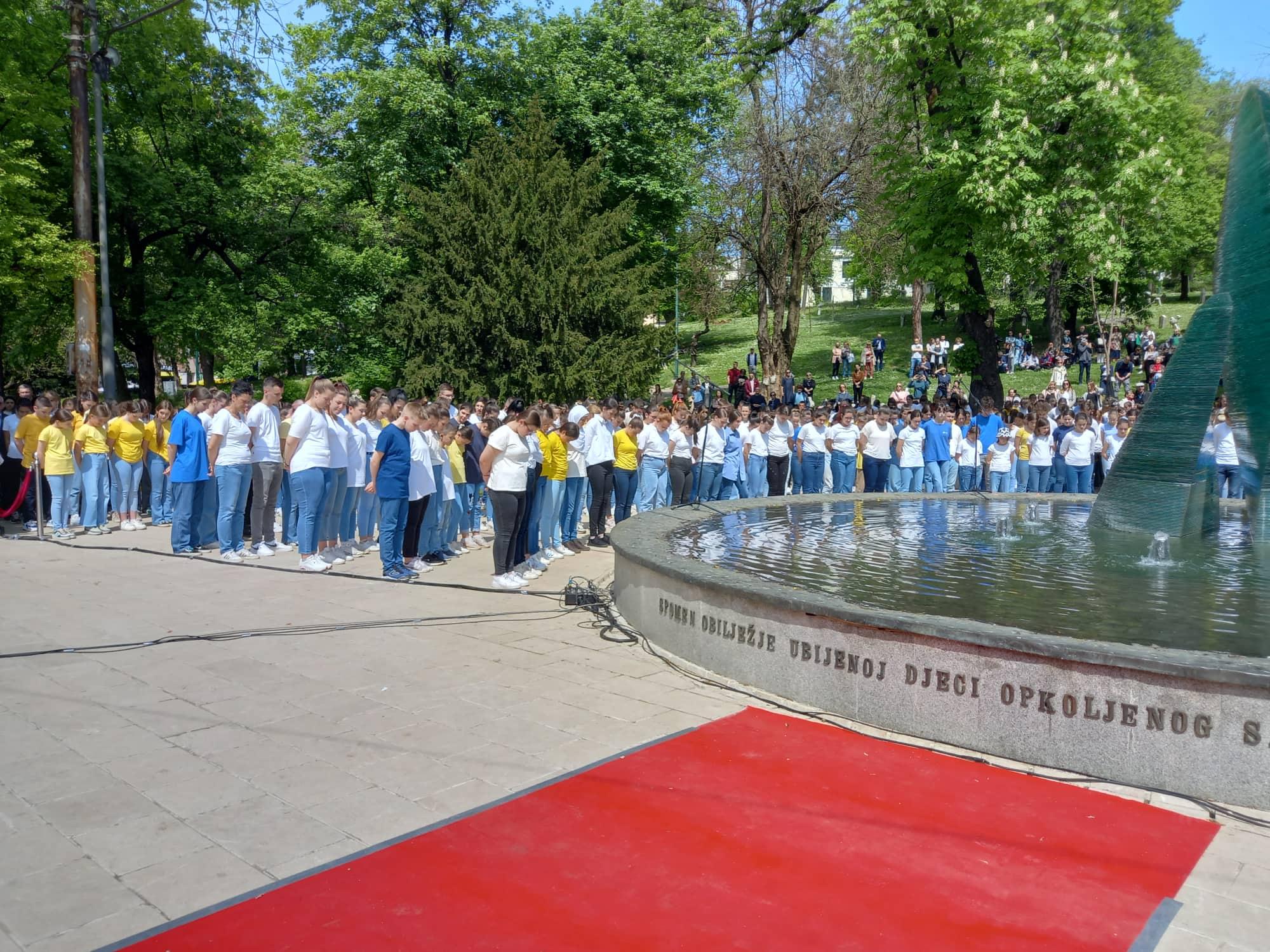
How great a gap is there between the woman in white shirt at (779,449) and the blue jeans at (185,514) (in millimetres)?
9087

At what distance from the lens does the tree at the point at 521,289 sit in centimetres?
2548

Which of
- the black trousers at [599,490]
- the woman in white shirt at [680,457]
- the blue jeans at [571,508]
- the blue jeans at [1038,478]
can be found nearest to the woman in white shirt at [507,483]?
the blue jeans at [571,508]

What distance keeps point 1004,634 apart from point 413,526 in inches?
294

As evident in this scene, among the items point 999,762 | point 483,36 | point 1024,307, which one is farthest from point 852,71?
point 999,762

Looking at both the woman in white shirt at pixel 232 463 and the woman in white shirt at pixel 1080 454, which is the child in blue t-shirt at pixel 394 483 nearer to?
the woman in white shirt at pixel 232 463

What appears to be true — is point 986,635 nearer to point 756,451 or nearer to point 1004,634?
point 1004,634

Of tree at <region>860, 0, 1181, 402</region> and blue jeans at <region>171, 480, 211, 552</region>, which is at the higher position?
tree at <region>860, 0, 1181, 402</region>

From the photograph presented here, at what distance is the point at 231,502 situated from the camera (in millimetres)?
11914

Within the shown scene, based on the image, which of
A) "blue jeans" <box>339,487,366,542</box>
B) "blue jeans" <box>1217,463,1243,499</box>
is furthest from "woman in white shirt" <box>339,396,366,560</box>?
"blue jeans" <box>1217,463,1243,499</box>

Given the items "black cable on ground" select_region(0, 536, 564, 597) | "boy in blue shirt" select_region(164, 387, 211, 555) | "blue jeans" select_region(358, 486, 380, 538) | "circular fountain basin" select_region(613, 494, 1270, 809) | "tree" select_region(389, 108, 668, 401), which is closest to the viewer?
"circular fountain basin" select_region(613, 494, 1270, 809)

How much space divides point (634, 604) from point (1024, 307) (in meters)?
44.1

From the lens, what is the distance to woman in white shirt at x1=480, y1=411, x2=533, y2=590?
396 inches

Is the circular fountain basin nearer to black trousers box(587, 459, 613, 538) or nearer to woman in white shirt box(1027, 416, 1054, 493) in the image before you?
black trousers box(587, 459, 613, 538)

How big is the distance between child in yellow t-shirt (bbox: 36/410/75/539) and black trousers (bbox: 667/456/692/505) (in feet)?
28.1
